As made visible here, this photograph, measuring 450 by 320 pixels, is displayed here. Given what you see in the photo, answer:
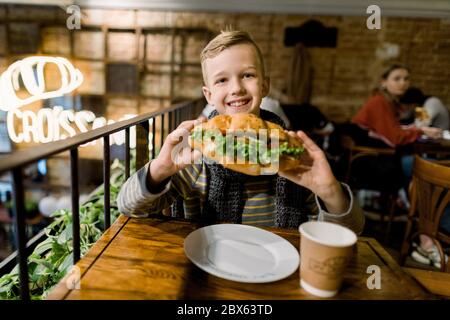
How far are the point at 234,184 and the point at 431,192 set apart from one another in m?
1.34

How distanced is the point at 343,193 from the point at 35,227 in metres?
6.00

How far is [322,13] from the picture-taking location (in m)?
5.22

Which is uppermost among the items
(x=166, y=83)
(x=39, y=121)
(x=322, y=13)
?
(x=322, y=13)

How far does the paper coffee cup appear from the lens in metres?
0.66

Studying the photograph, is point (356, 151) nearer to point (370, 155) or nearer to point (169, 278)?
point (370, 155)

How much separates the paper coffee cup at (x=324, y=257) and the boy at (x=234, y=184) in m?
0.23

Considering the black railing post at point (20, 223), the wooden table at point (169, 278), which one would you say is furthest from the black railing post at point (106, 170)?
the black railing post at point (20, 223)

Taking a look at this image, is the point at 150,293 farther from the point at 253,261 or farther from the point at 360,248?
the point at 360,248

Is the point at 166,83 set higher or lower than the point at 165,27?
lower

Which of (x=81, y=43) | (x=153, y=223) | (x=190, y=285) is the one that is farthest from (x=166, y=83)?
(x=190, y=285)

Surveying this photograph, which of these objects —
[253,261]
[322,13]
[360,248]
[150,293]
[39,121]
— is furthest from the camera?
[322,13]

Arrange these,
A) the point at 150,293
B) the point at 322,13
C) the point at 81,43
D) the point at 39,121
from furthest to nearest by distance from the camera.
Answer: the point at 81,43
the point at 322,13
the point at 39,121
the point at 150,293

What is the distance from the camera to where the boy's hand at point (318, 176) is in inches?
37.8

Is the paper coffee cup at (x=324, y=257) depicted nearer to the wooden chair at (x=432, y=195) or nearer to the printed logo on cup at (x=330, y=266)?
the printed logo on cup at (x=330, y=266)
